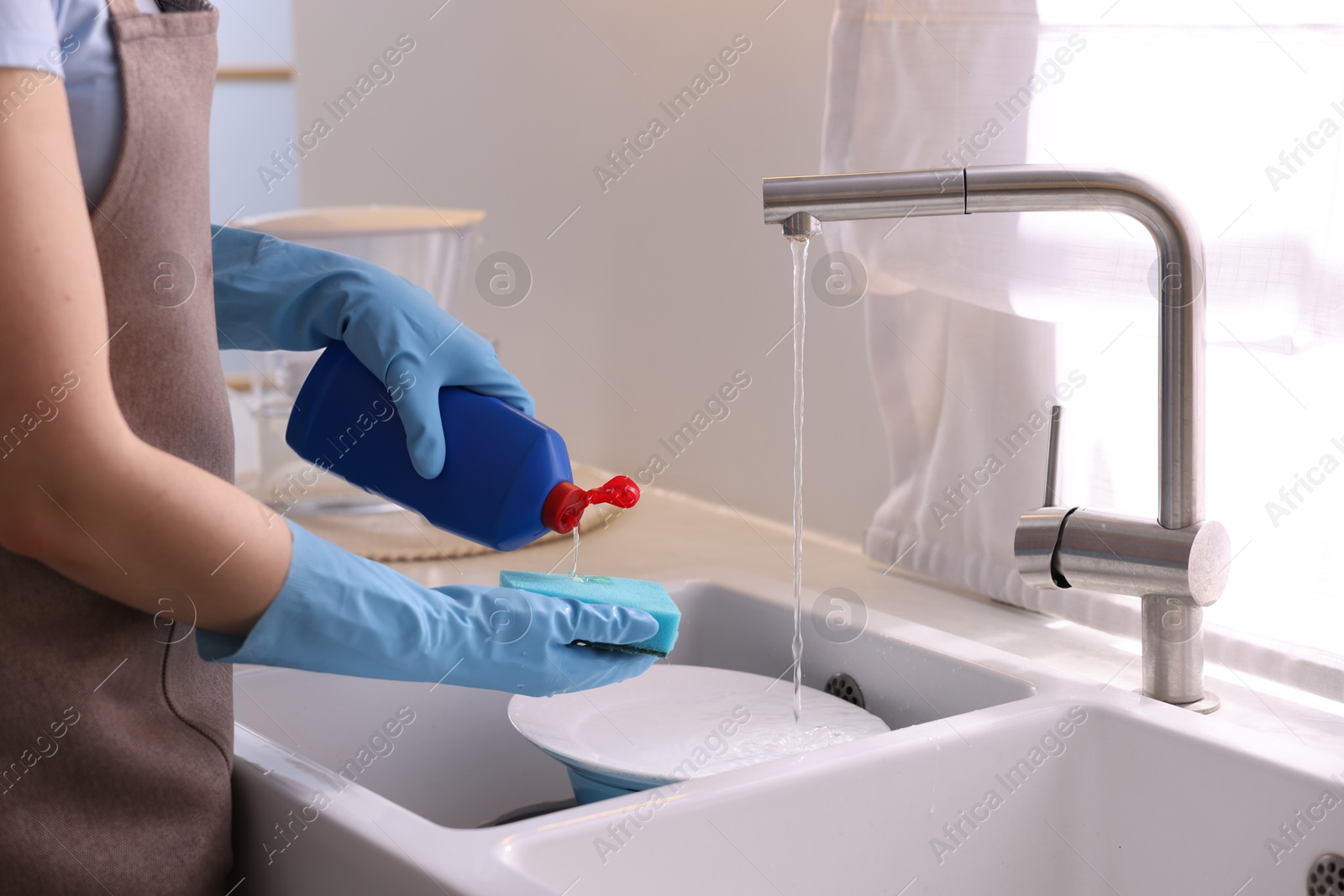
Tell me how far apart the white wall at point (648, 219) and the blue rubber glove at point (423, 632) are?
0.75 m

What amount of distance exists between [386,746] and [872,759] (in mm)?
415

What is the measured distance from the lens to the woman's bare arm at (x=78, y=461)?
0.49 meters

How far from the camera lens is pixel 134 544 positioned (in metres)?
0.54

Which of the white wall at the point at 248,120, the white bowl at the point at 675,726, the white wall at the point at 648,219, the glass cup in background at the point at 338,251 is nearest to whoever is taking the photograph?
the white bowl at the point at 675,726

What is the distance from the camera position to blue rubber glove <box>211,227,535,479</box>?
76cm

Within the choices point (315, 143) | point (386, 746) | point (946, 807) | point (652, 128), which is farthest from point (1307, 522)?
point (315, 143)

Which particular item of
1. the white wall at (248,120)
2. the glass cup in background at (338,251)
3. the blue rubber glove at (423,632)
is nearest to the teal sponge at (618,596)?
the blue rubber glove at (423,632)

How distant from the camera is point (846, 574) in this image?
52.3 inches

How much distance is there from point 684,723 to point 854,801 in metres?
0.20

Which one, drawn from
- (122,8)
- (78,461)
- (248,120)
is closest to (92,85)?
(122,8)

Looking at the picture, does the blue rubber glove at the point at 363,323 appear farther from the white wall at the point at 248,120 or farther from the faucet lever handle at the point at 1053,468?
the white wall at the point at 248,120

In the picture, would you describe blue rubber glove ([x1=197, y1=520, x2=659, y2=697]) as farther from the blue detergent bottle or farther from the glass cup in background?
the glass cup in background

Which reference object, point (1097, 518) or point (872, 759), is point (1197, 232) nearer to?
point (1097, 518)

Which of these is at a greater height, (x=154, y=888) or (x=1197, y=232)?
(x=1197, y=232)
